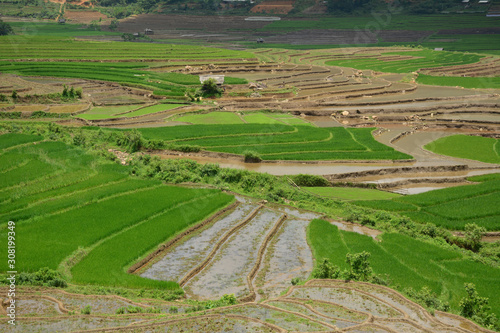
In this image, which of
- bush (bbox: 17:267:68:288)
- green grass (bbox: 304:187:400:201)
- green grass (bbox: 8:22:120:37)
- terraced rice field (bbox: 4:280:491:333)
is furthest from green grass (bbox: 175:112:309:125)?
green grass (bbox: 8:22:120:37)

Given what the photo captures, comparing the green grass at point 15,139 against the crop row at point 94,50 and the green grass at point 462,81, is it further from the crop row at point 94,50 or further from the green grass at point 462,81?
the green grass at point 462,81

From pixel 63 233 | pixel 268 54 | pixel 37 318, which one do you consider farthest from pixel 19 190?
pixel 268 54

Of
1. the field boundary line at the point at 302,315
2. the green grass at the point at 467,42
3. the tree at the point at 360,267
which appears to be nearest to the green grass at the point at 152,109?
the tree at the point at 360,267

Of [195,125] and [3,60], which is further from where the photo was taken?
[3,60]

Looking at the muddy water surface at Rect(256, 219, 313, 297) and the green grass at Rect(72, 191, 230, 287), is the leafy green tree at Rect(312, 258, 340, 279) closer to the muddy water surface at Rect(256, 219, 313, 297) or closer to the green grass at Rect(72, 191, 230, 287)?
the muddy water surface at Rect(256, 219, 313, 297)

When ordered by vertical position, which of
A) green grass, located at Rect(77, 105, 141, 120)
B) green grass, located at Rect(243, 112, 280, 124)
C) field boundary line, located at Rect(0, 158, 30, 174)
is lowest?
green grass, located at Rect(243, 112, 280, 124)

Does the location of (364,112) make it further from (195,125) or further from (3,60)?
(3,60)

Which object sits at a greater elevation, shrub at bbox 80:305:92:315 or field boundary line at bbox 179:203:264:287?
shrub at bbox 80:305:92:315
